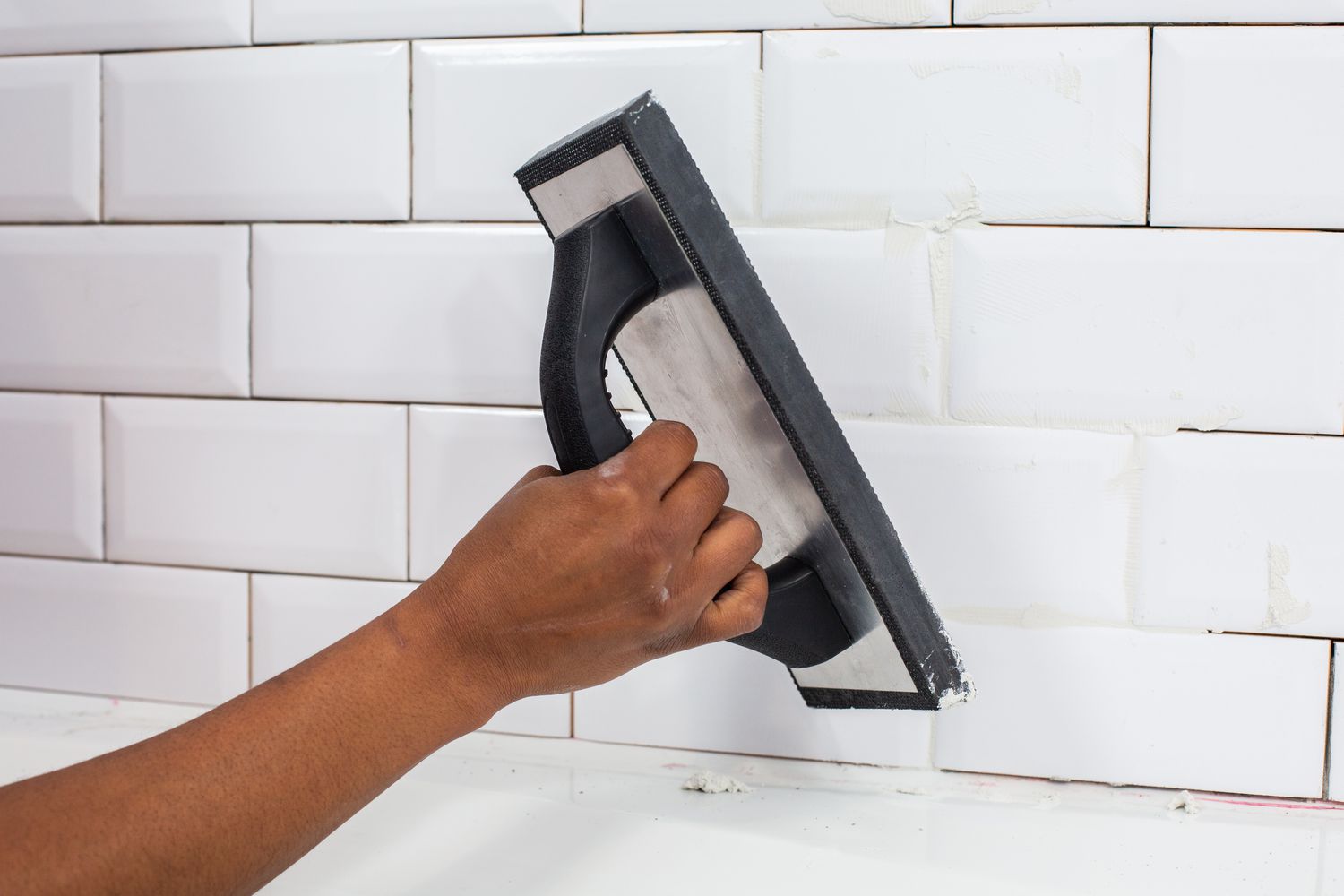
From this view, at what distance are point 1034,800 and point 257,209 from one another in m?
0.66

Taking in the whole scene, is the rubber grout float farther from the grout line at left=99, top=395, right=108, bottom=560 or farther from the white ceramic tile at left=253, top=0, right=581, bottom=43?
the grout line at left=99, top=395, right=108, bottom=560

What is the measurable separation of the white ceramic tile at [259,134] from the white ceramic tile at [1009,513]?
1.26 feet

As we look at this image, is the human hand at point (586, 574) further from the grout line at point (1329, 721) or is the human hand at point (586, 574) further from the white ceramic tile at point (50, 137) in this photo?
the white ceramic tile at point (50, 137)

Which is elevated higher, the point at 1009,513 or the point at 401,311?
the point at 401,311

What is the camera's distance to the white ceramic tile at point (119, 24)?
0.66m

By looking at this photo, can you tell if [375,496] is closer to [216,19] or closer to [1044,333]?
[216,19]

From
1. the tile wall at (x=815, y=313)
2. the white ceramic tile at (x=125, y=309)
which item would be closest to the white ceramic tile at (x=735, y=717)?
the tile wall at (x=815, y=313)

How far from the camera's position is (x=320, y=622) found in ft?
2.17

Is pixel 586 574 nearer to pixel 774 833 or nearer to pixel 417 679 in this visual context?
pixel 417 679

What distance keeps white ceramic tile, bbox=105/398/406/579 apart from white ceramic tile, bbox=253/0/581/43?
0.26 metres

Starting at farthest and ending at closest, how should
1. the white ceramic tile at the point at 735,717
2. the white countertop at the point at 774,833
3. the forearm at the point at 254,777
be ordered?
1. the white ceramic tile at the point at 735,717
2. the white countertop at the point at 774,833
3. the forearm at the point at 254,777

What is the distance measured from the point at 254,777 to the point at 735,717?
0.34 meters

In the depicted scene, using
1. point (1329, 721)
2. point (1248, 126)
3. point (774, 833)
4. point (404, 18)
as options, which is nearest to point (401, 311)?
point (404, 18)

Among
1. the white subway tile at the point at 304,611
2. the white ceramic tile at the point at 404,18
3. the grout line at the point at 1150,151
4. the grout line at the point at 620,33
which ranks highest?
the white ceramic tile at the point at 404,18
